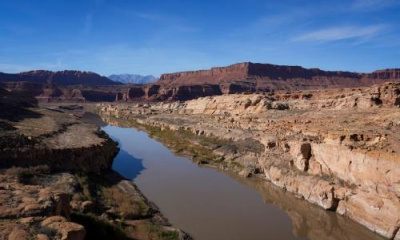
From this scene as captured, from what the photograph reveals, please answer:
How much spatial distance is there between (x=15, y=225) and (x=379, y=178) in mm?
14351

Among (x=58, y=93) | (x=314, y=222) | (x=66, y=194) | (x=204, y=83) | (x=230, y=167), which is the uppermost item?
(x=204, y=83)

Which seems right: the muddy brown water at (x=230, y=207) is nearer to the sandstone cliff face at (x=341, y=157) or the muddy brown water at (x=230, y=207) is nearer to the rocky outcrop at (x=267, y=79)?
the sandstone cliff face at (x=341, y=157)

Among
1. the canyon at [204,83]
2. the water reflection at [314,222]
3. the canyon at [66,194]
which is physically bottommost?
the water reflection at [314,222]

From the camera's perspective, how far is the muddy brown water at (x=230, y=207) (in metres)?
15.8

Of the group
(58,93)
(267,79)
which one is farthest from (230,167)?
(267,79)

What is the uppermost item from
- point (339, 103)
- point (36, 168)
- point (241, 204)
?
point (339, 103)

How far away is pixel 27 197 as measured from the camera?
10203 mm

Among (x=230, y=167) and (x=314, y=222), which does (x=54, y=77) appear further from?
(x=314, y=222)

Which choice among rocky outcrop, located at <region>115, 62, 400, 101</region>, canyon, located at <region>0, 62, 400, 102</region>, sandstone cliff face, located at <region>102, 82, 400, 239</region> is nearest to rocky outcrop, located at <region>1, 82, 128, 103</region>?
canyon, located at <region>0, 62, 400, 102</region>

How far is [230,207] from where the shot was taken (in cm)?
1888

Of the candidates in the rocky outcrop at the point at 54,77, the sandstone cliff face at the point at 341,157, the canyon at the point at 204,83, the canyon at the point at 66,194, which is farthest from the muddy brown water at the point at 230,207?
the rocky outcrop at the point at 54,77

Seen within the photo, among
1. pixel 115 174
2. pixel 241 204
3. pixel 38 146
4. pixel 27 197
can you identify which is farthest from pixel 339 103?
pixel 27 197

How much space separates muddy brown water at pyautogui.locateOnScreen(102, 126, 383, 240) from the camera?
1575 cm

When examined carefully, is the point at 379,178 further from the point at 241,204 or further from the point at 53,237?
the point at 53,237
